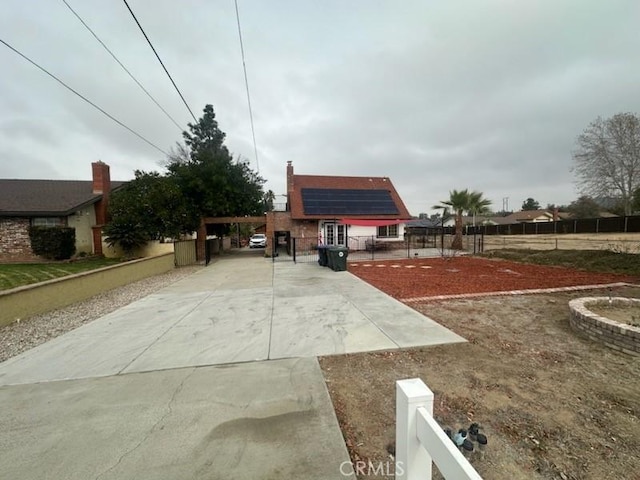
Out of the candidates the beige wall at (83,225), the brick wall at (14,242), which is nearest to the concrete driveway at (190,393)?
the beige wall at (83,225)

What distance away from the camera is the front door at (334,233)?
64.8ft

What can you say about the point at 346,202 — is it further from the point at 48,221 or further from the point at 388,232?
the point at 48,221

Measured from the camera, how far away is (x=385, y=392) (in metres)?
2.93

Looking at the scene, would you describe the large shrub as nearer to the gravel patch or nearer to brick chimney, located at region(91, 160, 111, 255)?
brick chimney, located at region(91, 160, 111, 255)

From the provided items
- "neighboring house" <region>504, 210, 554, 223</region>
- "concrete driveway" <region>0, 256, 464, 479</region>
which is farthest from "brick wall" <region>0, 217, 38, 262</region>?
"neighboring house" <region>504, 210, 554, 223</region>

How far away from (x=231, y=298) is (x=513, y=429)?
6432 mm

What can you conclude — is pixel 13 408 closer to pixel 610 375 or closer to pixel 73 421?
pixel 73 421

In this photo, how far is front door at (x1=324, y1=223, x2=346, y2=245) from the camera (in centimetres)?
1975

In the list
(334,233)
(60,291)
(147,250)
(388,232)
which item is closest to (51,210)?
(147,250)

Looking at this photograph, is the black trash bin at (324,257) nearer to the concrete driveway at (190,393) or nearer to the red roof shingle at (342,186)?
the red roof shingle at (342,186)

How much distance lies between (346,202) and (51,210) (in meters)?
18.1

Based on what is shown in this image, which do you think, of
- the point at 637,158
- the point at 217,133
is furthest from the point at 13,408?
the point at 217,133

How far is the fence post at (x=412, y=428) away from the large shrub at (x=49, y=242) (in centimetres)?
1993

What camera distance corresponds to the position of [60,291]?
666 centimetres
